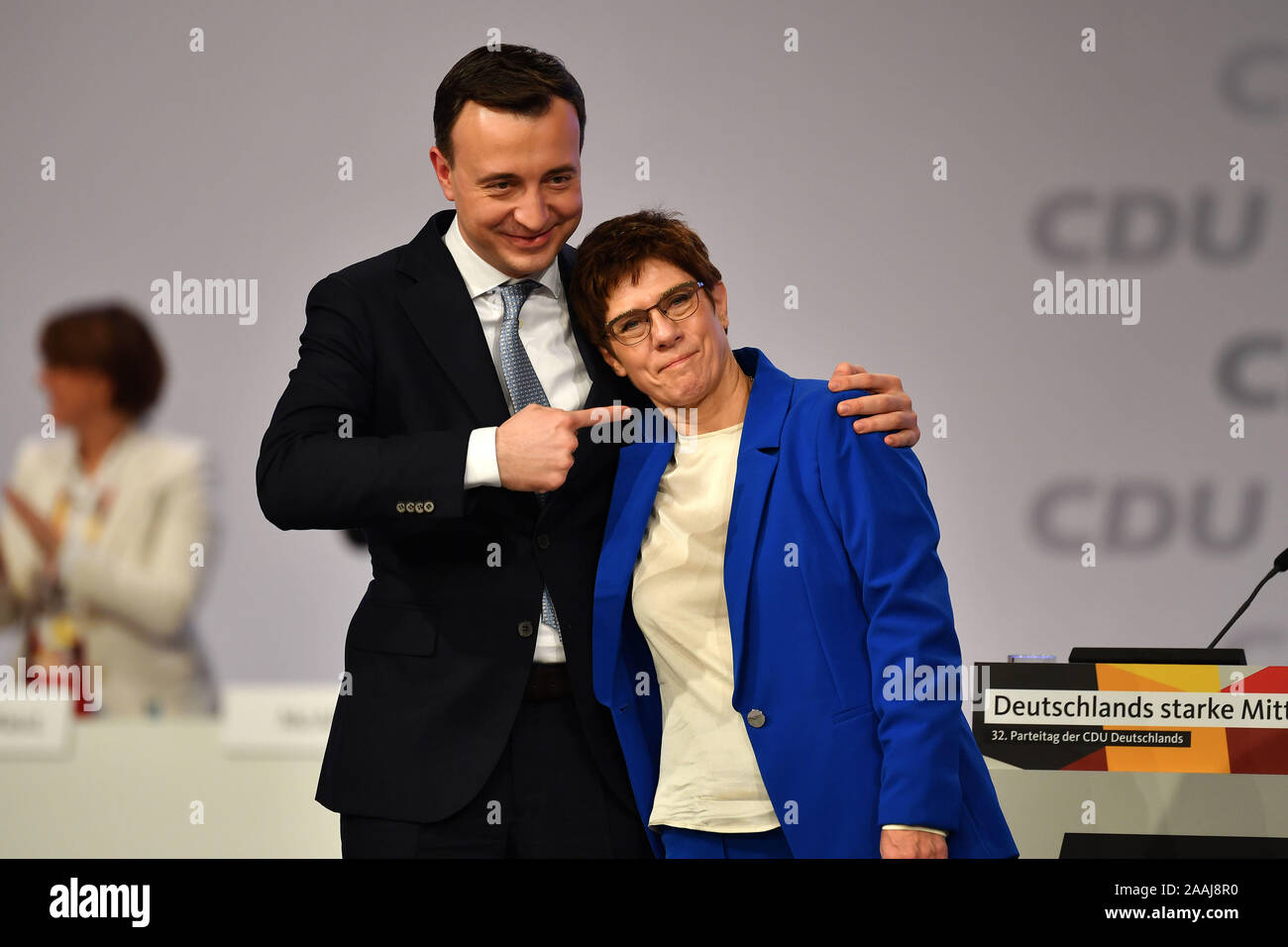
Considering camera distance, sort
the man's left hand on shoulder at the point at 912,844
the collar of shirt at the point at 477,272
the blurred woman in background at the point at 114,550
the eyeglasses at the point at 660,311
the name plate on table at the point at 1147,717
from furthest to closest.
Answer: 1. the blurred woman in background at the point at 114,550
2. the name plate on table at the point at 1147,717
3. the collar of shirt at the point at 477,272
4. the eyeglasses at the point at 660,311
5. the man's left hand on shoulder at the point at 912,844

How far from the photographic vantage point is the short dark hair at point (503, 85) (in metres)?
1.88

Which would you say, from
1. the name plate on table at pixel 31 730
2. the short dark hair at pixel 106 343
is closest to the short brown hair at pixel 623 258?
the name plate on table at pixel 31 730

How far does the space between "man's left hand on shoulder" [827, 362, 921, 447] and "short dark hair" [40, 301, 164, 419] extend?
2.49 meters

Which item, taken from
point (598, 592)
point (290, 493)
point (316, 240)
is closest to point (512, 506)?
point (598, 592)

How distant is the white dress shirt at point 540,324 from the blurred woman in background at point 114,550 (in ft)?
6.16

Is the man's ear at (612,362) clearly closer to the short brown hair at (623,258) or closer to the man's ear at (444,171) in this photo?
the short brown hair at (623,258)

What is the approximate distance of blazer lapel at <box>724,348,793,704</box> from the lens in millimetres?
1751

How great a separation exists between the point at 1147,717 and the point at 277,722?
1.99 meters

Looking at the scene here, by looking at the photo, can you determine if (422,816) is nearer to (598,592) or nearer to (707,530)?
(598,592)

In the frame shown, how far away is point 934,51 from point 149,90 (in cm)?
236

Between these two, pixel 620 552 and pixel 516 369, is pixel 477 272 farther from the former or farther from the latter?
pixel 620 552

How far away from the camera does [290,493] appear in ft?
5.78

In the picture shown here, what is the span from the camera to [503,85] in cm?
188
